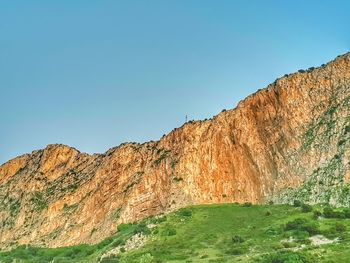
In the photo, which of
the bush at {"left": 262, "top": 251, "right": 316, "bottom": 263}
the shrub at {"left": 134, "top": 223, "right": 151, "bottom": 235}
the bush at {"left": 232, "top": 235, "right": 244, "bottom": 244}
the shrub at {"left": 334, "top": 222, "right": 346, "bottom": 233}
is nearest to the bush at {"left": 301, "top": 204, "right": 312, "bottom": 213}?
the shrub at {"left": 334, "top": 222, "right": 346, "bottom": 233}

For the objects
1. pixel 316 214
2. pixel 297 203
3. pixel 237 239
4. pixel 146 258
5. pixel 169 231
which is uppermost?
pixel 297 203

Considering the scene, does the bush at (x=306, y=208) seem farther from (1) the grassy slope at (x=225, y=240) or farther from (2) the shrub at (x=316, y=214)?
(2) the shrub at (x=316, y=214)

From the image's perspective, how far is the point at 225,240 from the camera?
101 m

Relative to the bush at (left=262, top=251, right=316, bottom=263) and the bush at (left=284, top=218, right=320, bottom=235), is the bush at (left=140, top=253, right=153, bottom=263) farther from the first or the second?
the bush at (left=284, top=218, right=320, bottom=235)

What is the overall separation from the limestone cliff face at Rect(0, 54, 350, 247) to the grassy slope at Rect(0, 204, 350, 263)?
408 inches

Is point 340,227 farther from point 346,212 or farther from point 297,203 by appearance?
point 297,203

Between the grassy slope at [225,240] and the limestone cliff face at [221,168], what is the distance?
10.4 meters

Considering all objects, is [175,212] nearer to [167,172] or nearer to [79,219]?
[167,172]

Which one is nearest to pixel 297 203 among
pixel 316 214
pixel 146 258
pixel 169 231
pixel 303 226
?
pixel 316 214

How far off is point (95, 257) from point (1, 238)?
58.5 m

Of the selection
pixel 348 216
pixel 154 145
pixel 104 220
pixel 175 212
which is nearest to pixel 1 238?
pixel 104 220

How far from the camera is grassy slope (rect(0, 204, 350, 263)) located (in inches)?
3103

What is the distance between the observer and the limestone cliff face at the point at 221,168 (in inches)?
5271

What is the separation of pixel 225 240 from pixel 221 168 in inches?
1783
